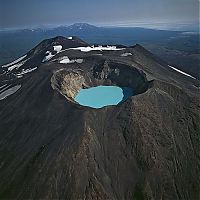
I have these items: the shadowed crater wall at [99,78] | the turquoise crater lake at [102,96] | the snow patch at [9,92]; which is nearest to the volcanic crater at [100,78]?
the shadowed crater wall at [99,78]

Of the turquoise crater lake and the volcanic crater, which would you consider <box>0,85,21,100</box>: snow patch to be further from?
→ the turquoise crater lake

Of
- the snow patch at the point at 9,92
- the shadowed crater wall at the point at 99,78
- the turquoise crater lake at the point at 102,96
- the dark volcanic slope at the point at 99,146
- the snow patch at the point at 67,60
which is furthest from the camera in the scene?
the snow patch at the point at 67,60

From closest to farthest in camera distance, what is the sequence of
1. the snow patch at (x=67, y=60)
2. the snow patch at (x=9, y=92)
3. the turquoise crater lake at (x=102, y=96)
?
the turquoise crater lake at (x=102, y=96)
the snow patch at (x=9, y=92)
the snow patch at (x=67, y=60)

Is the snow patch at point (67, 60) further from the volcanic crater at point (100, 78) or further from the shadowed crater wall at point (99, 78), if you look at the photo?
the volcanic crater at point (100, 78)

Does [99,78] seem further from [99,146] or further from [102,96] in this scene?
[99,146]

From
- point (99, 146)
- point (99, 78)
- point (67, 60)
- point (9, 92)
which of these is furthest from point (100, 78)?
point (99, 146)

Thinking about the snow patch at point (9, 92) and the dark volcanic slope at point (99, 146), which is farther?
the snow patch at point (9, 92)
